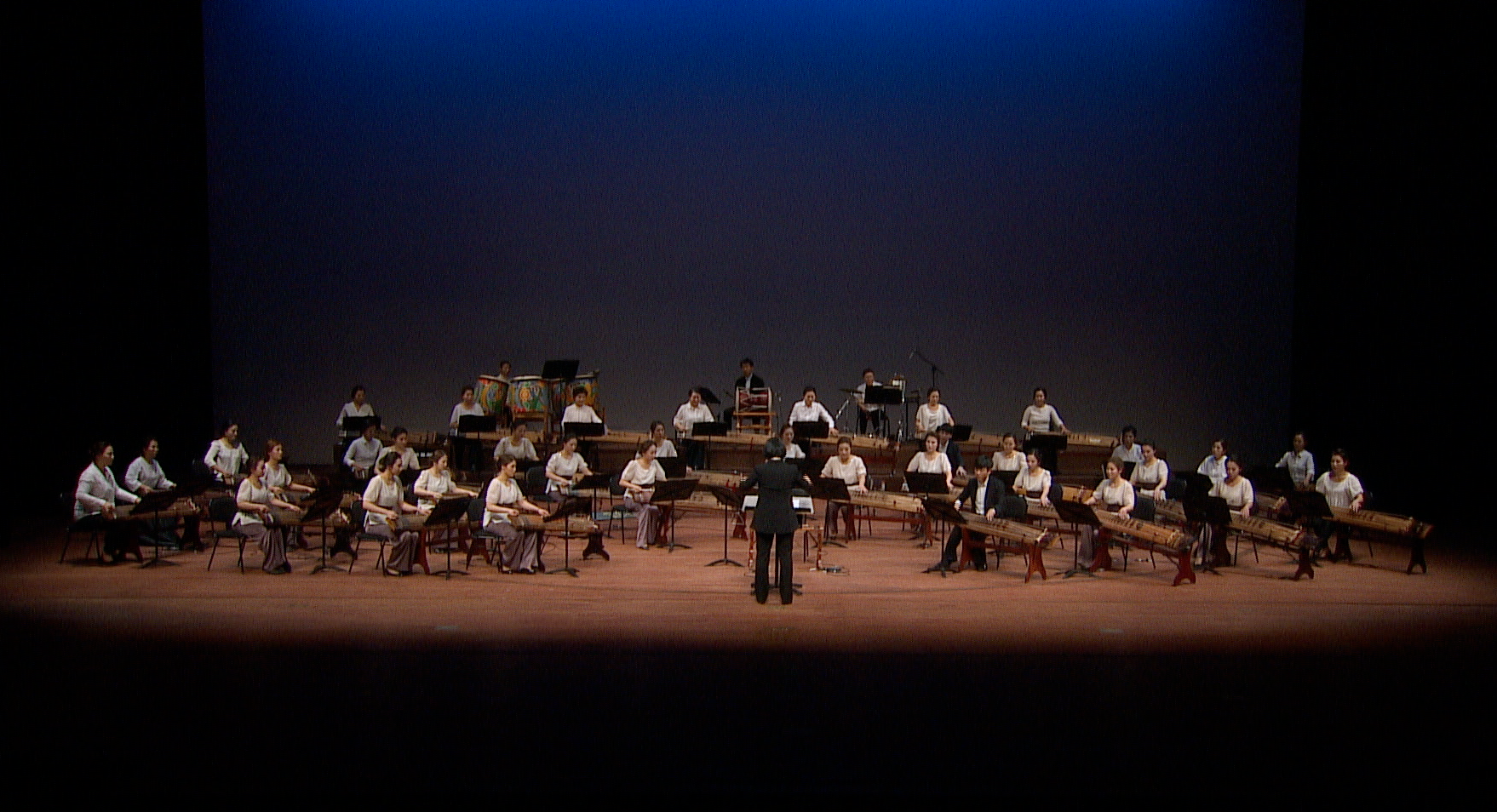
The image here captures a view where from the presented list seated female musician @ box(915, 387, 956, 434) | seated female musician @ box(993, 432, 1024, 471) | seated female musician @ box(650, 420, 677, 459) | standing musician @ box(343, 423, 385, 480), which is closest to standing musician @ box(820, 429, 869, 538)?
seated female musician @ box(993, 432, 1024, 471)

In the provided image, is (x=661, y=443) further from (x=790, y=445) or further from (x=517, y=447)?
(x=517, y=447)

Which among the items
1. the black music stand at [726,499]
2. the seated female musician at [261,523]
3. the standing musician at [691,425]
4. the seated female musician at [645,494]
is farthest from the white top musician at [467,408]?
the black music stand at [726,499]

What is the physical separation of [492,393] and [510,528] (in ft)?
16.6

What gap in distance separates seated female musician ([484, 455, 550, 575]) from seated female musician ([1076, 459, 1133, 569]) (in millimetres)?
5242

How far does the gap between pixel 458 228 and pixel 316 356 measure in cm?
289

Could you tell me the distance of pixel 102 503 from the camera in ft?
34.0

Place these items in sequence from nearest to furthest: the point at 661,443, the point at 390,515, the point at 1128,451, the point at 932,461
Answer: the point at 390,515, the point at 932,461, the point at 661,443, the point at 1128,451

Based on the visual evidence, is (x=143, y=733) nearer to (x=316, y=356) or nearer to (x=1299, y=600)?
(x=1299, y=600)

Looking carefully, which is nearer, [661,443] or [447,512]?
[447,512]

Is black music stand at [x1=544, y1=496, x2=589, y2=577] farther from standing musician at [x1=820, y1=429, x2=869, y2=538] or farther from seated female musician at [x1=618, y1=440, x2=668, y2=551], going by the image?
standing musician at [x1=820, y1=429, x2=869, y2=538]

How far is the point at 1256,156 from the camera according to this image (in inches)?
635

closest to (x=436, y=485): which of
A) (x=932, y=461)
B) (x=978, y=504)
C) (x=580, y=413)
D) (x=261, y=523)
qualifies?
(x=261, y=523)

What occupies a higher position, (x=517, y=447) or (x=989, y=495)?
(x=517, y=447)

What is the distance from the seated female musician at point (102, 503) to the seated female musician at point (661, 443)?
5277mm
